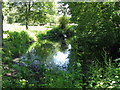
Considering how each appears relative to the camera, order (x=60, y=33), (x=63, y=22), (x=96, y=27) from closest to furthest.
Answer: (x=96, y=27), (x=60, y=33), (x=63, y=22)

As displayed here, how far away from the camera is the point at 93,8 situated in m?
3.27

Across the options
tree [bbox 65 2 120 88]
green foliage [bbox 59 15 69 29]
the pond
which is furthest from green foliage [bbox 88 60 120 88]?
green foliage [bbox 59 15 69 29]

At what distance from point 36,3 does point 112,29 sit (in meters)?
13.7

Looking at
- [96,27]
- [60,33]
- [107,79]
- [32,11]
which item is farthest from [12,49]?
[32,11]

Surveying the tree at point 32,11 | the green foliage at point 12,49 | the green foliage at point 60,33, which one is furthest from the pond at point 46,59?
the tree at point 32,11

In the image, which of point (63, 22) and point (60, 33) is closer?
point (60, 33)

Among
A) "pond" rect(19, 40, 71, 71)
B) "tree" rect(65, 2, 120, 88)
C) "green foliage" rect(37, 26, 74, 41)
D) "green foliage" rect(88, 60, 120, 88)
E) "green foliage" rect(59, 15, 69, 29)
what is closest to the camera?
"green foliage" rect(88, 60, 120, 88)

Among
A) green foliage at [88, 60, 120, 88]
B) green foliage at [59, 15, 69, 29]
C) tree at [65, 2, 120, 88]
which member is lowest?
green foliage at [88, 60, 120, 88]

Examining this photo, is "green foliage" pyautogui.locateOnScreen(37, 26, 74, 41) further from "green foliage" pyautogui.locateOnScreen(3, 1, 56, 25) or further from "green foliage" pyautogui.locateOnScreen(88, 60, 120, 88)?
"green foliage" pyautogui.locateOnScreen(88, 60, 120, 88)

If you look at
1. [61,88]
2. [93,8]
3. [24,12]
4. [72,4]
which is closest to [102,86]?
[61,88]

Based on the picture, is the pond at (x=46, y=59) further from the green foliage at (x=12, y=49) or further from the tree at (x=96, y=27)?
the tree at (x=96, y=27)

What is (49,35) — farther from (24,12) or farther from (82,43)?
(82,43)

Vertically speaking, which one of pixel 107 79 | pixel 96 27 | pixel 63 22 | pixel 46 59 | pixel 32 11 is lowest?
pixel 46 59

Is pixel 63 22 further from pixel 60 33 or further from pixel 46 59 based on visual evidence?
pixel 46 59
